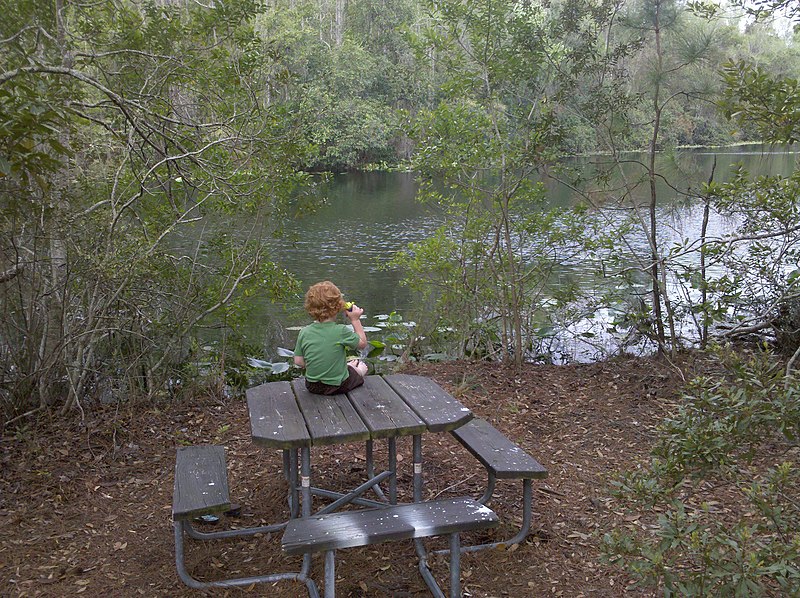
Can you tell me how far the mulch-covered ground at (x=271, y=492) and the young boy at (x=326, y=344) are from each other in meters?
0.77

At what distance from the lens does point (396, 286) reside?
12.0 metres

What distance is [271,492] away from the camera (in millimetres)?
3988

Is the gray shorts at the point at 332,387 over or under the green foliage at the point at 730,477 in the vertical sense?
under

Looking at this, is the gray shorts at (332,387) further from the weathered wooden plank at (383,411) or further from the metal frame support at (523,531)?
the metal frame support at (523,531)

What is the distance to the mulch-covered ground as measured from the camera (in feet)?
10.3

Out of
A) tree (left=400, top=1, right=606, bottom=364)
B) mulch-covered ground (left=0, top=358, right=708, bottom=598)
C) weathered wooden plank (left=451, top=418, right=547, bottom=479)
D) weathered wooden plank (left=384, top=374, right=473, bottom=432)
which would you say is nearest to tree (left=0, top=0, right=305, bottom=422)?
mulch-covered ground (left=0, top=358, right=708, bottom=598)

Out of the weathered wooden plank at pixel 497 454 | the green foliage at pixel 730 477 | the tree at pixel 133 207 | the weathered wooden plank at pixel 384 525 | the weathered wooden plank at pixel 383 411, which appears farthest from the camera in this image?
the tree at pixel 133 207

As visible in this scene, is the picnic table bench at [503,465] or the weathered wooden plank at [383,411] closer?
the weathered wooden plank at [383,411]

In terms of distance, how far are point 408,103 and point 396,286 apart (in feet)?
80.8

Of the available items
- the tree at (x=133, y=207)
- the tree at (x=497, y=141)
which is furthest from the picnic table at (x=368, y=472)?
the tree at (x=497, y=141)

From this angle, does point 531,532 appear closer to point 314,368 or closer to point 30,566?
point 314,368

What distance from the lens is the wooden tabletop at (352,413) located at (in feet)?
9.76

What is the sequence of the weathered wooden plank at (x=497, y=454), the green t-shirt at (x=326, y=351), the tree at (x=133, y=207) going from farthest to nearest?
the tree at (x=133, y=207) → the green t-shirt at (x=326, y=351) → the weathered wooden plank at (x=497, y=454)

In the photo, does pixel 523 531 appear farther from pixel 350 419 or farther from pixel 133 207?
pixel 133 207
